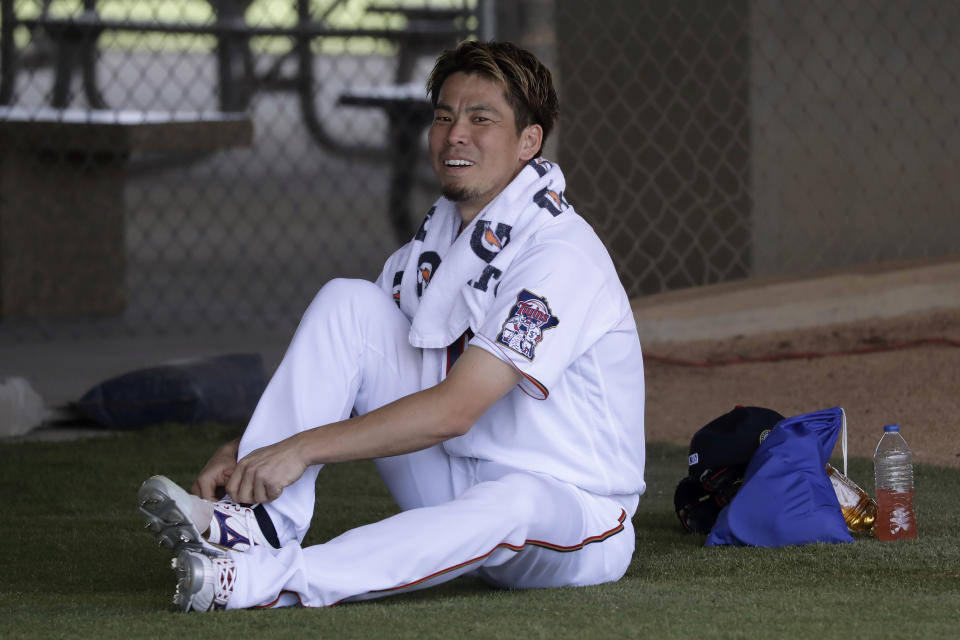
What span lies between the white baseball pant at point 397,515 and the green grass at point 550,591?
33 mm

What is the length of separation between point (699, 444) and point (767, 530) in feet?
0.70

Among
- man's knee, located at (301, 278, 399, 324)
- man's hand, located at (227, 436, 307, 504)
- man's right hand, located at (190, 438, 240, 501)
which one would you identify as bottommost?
man's right hand, located at (190, 438, 240, 501)

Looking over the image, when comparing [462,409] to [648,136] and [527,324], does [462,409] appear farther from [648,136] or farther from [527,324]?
[648,136]

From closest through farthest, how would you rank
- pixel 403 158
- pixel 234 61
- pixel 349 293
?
pixel 349 293 → pixel 403 158 → pixel 234 61

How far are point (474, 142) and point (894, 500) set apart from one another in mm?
873

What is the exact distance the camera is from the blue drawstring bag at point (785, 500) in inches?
85.4

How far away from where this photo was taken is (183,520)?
5.50ft

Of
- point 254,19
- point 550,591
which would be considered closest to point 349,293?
point 550,591

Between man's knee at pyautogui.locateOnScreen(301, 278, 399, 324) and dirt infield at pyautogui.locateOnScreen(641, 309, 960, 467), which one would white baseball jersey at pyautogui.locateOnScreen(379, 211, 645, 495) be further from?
dirt infield at pyautogui.locateOnScreen(641, 309, 960, 467)

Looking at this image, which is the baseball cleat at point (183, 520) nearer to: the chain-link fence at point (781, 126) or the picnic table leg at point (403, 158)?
the chain-link fence at point (781, 126)

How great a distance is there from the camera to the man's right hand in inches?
75.2

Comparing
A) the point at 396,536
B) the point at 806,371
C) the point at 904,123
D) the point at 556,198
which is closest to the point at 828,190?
the point at 904,123

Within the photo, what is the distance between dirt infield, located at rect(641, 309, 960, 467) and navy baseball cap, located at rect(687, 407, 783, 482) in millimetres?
842

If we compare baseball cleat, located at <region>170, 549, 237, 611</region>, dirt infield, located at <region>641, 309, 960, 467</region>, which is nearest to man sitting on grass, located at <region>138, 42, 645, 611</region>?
baseball cleat, located at <region>170, 549, 237, 611</region>
